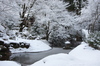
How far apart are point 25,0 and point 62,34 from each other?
8.46 metres

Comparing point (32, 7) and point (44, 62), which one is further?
point (32, 7)

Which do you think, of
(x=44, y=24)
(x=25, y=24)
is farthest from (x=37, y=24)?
(x=25, y=24)

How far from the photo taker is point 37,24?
20.4 meters

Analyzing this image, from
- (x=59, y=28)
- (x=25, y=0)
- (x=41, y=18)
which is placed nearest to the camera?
(x=25, y=0)

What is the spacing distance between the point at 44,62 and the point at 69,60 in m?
0.99

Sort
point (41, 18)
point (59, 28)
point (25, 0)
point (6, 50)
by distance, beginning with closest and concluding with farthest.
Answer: point (6, 50)
point (25, 0)
point (41, 18)
point (59, 28)

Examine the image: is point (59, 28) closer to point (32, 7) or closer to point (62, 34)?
point (62, 34)

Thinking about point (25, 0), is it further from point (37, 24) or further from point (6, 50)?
point (6, 50)

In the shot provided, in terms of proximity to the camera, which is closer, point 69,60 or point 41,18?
point 69,60

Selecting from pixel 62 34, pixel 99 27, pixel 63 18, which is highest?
pixel 63 18

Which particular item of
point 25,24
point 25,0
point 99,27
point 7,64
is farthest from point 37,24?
point 7,64

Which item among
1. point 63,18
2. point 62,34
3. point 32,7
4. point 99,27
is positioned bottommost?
point 62,34

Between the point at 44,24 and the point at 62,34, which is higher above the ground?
the point at 44,24

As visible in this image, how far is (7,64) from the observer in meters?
4.78
